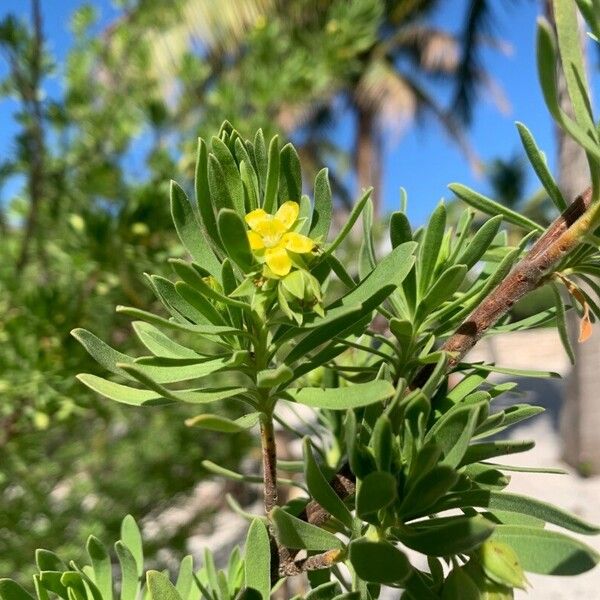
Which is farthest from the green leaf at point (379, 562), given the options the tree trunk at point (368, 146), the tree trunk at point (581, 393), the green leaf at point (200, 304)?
the tree trunk at point (368, 146)

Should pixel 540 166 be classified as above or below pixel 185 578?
above

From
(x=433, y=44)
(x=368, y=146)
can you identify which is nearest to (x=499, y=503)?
(x=368, y=146)

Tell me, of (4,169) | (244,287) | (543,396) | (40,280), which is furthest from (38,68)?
(543,396)

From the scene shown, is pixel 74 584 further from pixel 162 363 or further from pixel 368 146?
pixel 368 146

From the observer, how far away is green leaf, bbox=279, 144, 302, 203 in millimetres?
251

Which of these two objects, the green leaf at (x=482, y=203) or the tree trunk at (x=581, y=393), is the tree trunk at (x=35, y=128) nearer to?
the green leaf at (x=482, y=203)

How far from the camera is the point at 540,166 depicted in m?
0.27

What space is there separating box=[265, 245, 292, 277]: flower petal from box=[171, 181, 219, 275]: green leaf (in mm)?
40

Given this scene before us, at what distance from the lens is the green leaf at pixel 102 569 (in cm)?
29

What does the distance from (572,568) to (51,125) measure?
1.25 m

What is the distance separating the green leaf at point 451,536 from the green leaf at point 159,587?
0.32 ft

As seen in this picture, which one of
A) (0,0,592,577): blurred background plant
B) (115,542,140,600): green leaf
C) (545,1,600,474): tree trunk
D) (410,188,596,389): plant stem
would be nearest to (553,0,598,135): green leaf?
(410,188,596,389): plant stem

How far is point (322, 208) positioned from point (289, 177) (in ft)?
0.07

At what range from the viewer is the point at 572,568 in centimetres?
19
